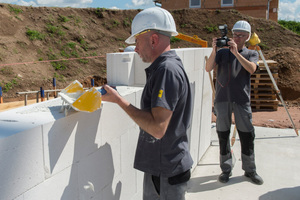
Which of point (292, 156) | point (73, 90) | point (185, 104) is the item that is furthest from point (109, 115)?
point (292, 156)

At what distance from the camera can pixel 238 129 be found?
3.88 metres

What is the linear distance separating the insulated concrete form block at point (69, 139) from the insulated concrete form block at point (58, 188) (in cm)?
4

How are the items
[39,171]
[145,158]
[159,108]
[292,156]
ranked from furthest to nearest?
[292,156]
[145,158]
[159,108]
[39,171]

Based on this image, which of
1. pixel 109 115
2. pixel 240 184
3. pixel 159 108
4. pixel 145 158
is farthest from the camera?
pixel 240 184

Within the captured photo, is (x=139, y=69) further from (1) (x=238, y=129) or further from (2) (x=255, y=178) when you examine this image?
(2) (x=255, y=178)

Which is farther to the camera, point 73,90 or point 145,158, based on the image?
point 145,158

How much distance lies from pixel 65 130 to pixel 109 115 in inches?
20.5

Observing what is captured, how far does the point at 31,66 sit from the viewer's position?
49.5 feet

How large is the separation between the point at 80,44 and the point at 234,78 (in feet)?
55.3

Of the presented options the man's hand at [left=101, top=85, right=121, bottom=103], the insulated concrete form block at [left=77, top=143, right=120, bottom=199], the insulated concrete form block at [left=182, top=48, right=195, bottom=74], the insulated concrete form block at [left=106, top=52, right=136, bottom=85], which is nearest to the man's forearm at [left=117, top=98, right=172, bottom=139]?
the man's hand at [left=101, top=85, right=121, bottom=103]

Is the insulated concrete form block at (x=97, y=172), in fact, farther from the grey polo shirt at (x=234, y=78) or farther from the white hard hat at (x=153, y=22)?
the grey polo shirt at (x=234, y=78)

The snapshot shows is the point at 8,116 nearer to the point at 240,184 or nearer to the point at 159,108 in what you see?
the point at 159,108

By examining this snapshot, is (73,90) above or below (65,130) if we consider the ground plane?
above

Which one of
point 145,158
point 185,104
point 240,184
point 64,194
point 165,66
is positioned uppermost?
point 165,66
